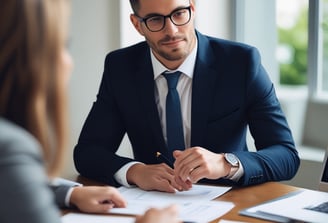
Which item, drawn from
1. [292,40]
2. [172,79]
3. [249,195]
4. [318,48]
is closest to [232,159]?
[249,195]

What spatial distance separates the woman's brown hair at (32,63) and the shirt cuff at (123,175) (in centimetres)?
95

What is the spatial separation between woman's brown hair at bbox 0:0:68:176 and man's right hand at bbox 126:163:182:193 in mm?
851

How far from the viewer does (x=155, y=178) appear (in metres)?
1.97

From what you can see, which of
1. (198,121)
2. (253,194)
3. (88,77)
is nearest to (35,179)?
(253,194)

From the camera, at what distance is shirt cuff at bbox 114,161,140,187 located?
208 cm

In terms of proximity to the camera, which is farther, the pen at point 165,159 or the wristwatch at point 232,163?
the pen at point 165,159

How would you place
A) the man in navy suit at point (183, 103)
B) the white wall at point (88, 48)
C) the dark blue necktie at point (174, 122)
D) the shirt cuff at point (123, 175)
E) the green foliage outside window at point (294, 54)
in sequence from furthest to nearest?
1. the green foliage outside window at point (294, 54)
2. the white wall at point (88, 48)
3. the dark blue necktie at point (174, 122)
4. the man in navy suit at point (183, 103)
5. the shirt cuff at point (123, 175)

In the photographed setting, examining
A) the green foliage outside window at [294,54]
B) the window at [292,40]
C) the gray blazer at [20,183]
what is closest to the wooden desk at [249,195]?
the gray blazer at [20,183]

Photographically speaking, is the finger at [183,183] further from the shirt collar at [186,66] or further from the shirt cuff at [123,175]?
the shirt collar at [186,66]

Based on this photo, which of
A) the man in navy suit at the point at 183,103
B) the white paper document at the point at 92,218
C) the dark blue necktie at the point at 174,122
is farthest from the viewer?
the dark blue necktie at the point at 174,122

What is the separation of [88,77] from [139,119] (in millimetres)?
1039

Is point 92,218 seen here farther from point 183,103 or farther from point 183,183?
point 183,103

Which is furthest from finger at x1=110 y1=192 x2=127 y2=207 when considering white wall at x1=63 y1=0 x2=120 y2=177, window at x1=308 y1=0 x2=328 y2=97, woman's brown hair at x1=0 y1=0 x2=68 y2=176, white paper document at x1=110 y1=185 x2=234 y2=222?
window at x1=308 y1=0 x2=328 y2=97

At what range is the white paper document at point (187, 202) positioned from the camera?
5.68 feet
